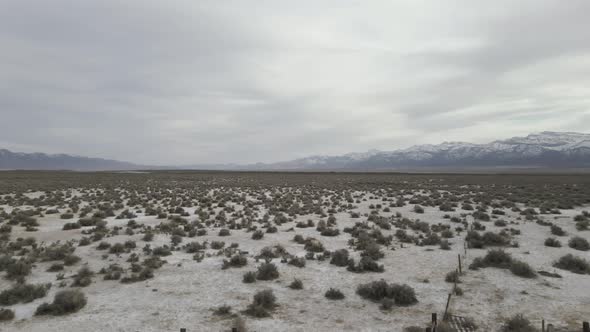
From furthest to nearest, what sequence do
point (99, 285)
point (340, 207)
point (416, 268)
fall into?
point (340, 207), point (416, 268), point (99, 285)

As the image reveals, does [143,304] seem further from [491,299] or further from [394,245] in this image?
[394,245]

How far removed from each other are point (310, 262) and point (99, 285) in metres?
7.35

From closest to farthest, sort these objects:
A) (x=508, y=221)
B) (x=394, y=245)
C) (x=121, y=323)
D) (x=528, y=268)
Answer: (x=121, y=323), (x=528, y=268), (x=394, y=245), (x=508, y=221)

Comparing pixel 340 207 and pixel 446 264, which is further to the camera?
pixel 340 207

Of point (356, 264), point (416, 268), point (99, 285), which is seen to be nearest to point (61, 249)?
point (99, 285)

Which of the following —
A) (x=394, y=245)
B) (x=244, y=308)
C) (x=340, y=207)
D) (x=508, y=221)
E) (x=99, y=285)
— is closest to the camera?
(x=244, y=308)

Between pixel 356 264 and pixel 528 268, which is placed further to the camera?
pixel 356 264

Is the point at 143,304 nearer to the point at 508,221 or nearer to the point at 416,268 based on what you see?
the point at 416,268

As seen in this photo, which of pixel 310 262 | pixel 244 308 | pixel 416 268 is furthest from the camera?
pixel 310 262

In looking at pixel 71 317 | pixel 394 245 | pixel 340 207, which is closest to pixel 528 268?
pixel 394 245

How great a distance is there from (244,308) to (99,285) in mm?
5144

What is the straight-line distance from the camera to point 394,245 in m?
15.0

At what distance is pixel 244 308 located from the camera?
27.2 feet

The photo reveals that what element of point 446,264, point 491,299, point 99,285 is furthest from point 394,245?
point 99,285
